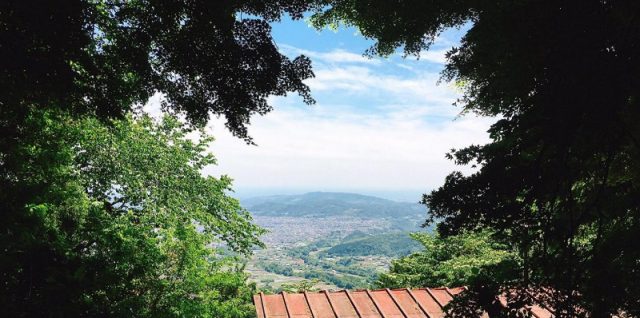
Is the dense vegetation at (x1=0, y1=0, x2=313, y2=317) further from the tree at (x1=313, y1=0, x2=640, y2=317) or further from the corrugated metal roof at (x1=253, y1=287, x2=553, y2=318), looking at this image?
the tree at (x1=313, y1=0, x2=640, y2=317)

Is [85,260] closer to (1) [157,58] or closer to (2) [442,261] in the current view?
(1) [157,58]

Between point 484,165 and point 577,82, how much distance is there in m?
1.64

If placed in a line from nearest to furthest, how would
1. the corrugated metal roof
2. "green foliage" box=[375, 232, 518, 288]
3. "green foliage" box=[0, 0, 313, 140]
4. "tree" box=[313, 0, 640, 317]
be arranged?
"tree" box=[313, 0, 640, 317], "green foliage" box=[0, 0, 313, 140], the corrugated metal roof, "green foliage" box=[375, 232, 518, 288]

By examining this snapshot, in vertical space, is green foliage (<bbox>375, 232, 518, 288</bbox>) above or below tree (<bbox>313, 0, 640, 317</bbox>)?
below

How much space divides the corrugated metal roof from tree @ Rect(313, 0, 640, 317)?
3.50 metres

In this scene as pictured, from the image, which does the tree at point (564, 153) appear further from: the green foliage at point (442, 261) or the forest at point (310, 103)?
the green foliage at point (442, 261)

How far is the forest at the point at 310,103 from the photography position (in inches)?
133

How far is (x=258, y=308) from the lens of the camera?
8.06 m

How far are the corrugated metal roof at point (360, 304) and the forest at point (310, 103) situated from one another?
1360 millimetres

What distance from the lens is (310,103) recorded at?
5883 millimetres

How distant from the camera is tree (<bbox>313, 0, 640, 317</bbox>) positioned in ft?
10.5

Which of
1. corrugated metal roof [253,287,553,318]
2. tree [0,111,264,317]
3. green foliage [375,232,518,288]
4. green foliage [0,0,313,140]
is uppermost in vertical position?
green foliage [0,0,313,140]

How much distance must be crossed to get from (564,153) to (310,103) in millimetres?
Result: 3513

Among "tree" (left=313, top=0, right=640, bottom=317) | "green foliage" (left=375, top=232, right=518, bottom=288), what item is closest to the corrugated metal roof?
"tree" (left=313, top=0, right=640, bottom=317)
